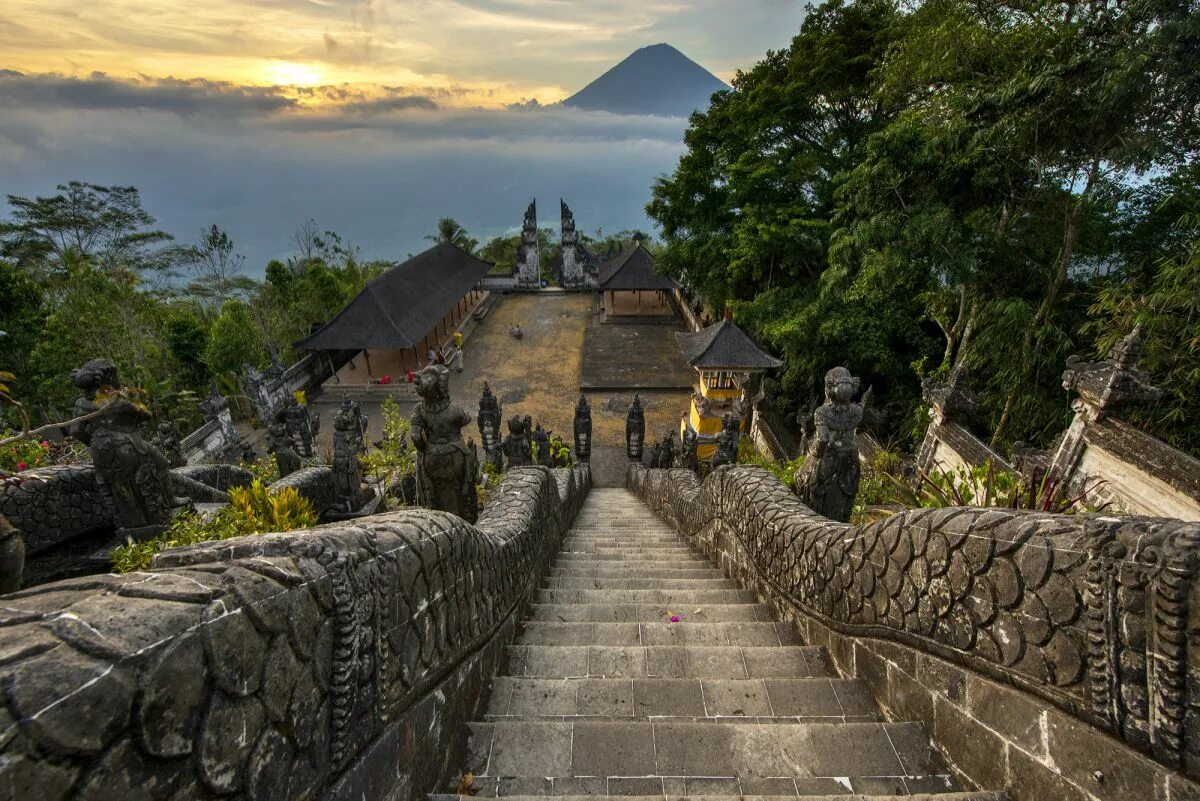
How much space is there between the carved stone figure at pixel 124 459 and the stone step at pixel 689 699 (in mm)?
4582

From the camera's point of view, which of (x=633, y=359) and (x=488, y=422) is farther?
(x=633, y=359)

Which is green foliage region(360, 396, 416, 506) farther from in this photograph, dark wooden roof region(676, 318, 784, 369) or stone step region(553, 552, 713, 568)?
dark wooden roof region(676, 318, 784, 369)

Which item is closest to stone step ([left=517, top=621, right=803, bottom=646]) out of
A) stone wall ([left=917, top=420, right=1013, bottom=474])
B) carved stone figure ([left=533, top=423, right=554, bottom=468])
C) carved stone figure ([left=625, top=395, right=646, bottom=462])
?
stone wall ([left=917, top=420, right=1013, bottom=474])

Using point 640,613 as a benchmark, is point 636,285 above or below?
below

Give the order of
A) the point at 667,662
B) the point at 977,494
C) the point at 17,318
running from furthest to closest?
the point at 17,318, the point at 977,494, the point at 667,662

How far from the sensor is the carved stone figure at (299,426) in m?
10.6

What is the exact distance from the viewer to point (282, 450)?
9.14 meters

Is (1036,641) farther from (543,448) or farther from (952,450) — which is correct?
(543,448)

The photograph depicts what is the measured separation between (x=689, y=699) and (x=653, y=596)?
1769mm

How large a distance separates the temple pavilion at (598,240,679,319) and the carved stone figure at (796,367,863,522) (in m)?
22.4

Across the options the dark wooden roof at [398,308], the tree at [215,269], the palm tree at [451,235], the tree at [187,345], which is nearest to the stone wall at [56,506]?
the dark wooden roof at [398,308]

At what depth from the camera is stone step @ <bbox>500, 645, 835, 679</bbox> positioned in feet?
10.9

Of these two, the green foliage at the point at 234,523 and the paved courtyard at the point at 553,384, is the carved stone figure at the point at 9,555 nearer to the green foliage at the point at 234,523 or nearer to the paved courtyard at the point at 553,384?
the green foliage at the point at 234,523

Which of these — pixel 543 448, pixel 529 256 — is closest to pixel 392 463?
pixel 543 448
